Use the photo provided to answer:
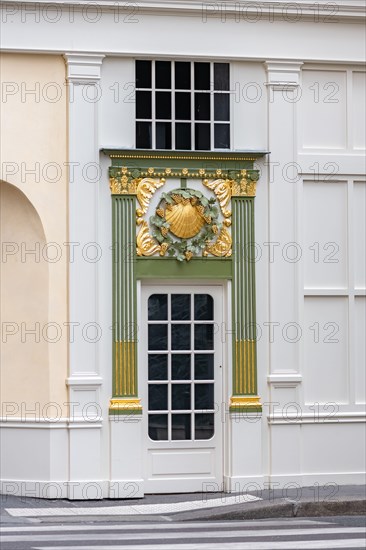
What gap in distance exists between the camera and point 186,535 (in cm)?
1407

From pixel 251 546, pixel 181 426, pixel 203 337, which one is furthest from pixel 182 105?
pixel 251 546

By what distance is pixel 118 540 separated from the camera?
45.1 ft

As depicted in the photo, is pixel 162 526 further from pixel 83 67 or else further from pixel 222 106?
pixel 83 67

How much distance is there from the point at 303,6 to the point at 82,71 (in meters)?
2.91

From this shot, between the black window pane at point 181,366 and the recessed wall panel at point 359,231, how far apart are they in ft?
7.84

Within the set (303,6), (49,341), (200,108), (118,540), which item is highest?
(303,6)

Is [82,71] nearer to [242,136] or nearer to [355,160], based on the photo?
[242,136]

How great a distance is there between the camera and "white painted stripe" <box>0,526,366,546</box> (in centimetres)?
1370

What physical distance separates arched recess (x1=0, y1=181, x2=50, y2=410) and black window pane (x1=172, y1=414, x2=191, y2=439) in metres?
1.63

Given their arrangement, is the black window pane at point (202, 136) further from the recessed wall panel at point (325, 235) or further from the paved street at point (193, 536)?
the paved street at point (193, 536)

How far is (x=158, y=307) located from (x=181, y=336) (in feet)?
1.50

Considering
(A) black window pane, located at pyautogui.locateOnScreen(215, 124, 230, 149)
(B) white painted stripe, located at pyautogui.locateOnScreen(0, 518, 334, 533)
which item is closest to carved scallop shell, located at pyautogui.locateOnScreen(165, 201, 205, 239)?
(A) black window pane, located at pyautogui.locateOnScreen(215, 124, 230, 149)

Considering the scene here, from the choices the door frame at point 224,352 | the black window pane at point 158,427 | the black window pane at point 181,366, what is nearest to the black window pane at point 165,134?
the door frame at point 224,352

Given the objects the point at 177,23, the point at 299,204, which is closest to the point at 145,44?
the point at 177,23
